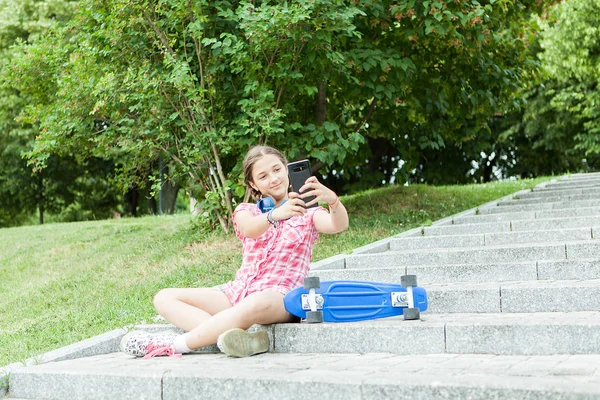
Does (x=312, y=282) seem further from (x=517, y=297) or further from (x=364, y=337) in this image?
(x=517, y=297)

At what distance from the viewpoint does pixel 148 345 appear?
4961 mm

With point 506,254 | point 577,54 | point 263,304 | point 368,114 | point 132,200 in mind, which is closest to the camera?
point 263,304

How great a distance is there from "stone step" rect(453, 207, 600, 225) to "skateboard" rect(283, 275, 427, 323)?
4922 mm

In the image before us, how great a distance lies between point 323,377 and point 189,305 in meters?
1.65

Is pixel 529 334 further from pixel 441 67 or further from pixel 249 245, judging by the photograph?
pixel 441 67

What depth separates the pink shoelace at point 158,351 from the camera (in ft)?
16.1

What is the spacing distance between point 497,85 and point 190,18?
5197mm

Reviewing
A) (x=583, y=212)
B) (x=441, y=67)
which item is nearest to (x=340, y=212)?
(x=583, y=212)

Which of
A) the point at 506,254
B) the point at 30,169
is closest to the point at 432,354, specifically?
the point at 506,254

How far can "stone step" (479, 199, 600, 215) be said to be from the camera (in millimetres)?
10039

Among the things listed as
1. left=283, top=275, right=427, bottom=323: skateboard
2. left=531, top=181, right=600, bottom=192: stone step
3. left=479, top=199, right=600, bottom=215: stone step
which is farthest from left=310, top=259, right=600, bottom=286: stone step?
left=531, top=181, right=600, bottom=192: stone step

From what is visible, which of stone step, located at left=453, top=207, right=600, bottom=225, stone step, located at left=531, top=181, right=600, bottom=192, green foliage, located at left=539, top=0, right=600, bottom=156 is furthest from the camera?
green foliage, located at left=539, top=0, right=600, bottom=156

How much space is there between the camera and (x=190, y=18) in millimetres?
9812

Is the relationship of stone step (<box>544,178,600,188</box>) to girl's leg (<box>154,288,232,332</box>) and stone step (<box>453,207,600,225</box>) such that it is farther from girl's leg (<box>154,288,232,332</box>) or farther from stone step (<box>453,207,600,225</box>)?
girl's leg (<box>154,288,232,332</box>)
